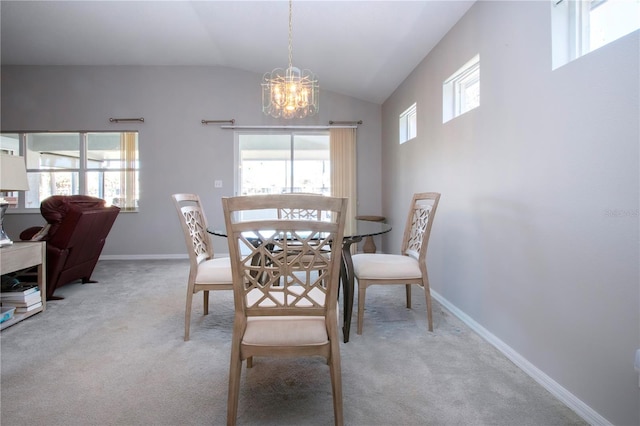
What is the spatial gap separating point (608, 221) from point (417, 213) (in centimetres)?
117

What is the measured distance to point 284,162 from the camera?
4.79m

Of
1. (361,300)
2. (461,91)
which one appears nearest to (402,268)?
(361,300)

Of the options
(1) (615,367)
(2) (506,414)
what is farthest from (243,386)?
(1) (615,367)

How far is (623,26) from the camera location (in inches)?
47.0

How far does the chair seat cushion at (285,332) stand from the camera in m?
1.06

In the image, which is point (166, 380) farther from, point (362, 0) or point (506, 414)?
point (362, 0)

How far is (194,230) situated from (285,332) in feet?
3.93

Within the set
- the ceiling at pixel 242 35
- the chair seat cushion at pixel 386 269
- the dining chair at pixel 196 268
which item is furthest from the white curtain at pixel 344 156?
the dining chair at pixel 196 268

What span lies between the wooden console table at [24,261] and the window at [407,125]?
12.3 feet

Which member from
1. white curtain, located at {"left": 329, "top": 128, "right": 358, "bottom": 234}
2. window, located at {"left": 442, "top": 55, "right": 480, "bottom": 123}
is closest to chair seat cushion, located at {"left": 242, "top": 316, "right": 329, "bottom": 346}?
window, located at {"left": 442, "top": 55, "right": 480, "bottom": 123}

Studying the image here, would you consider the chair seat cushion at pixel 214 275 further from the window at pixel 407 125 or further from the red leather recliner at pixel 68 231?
the window at pixel 407 125

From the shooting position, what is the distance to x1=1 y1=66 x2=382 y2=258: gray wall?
454 cm

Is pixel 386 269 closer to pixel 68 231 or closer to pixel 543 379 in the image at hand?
pixel 543 379

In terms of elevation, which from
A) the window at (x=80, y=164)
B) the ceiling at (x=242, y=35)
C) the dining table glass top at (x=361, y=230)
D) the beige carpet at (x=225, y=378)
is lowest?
the beige carpet at (x=225, y=378)
